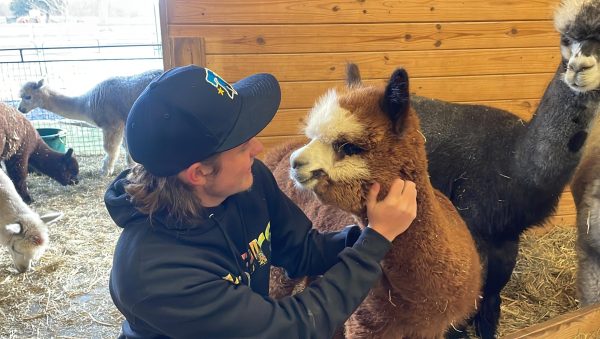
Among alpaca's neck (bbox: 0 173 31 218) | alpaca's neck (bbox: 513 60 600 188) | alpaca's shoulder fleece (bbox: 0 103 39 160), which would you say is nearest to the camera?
alpaca's neck (bbox: 513 60 600 188)

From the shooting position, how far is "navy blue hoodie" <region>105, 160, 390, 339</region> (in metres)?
1.08

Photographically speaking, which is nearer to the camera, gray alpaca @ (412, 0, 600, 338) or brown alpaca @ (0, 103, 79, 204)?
gray alpaca @ (412, 0, 600, 338)

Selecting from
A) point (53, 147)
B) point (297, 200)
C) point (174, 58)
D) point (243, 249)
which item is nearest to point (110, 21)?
point (53, 147)

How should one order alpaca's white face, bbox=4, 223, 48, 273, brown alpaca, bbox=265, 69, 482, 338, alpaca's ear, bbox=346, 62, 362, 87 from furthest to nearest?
alpaca's white face, bbox=4, 223, 48, 273 → alpaca's ear, bbox=346, 62, 362, 87 → brown alpaca, bbox=265, 69, 482, 338

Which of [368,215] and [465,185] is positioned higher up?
[368,215]

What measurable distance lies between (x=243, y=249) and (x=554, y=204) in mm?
1503

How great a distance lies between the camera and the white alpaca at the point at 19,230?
130 inches

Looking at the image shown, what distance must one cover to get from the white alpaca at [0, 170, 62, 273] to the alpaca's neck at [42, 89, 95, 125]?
9.43 ft

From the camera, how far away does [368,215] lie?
3.98 ft

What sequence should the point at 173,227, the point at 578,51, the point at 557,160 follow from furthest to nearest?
the point at 557,160, the point at 578,51, the point at 173,227

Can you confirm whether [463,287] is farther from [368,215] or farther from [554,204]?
[554,204]

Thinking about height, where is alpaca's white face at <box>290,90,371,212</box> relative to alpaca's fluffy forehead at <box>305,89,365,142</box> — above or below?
below

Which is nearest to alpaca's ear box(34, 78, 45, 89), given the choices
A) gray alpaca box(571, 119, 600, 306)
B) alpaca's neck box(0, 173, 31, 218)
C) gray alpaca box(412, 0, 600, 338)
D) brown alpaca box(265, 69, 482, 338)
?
alpaca's neck box(0, 173, 31, 218)

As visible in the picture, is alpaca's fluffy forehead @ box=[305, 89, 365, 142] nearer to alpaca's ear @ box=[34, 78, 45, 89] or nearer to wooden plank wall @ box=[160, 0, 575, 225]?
wooden plank wall @ box=[160, 0, 575, 225]
